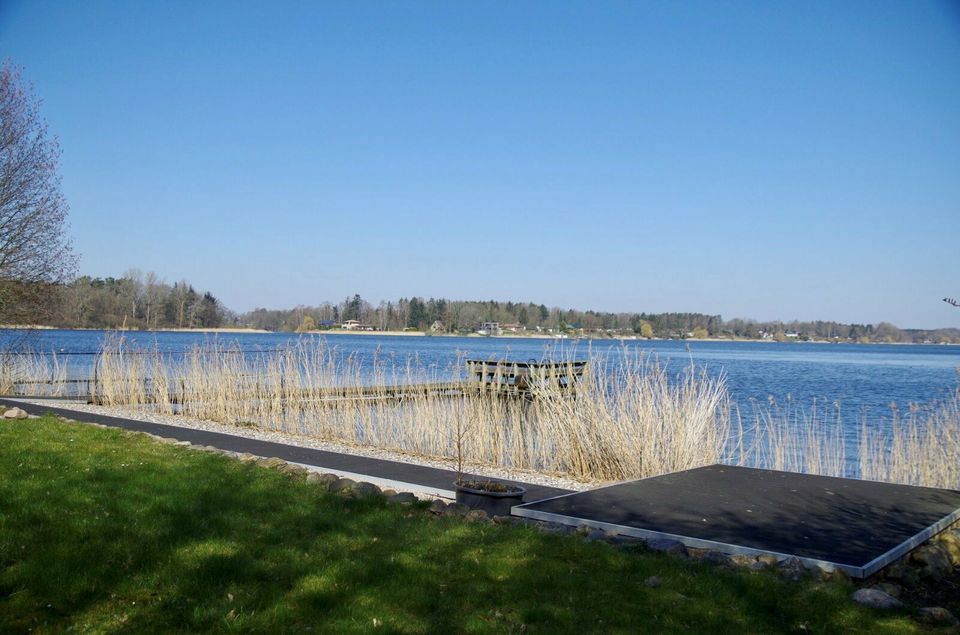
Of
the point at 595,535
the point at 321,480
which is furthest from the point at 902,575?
the point at 321,480

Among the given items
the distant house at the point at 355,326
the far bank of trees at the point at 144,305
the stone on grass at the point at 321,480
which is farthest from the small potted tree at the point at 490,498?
the distant house at the point at 355,326

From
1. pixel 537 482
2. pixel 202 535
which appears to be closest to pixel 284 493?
pixel 202 535

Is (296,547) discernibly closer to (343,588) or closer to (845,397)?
(343,588)

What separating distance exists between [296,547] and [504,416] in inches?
235

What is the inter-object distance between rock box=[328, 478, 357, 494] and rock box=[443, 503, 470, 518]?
2.64 feet

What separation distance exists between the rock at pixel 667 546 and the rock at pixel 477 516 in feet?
3.70

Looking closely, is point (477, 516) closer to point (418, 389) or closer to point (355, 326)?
point (418, 389)

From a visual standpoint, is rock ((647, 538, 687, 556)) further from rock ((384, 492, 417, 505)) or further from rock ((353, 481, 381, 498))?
rock ((353, 481, 381, 498))

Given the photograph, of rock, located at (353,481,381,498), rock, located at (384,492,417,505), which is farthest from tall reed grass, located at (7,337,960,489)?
rock, located at (384,492,417,505)

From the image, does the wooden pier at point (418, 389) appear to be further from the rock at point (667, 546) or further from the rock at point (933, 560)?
the rock at point (933, 560)

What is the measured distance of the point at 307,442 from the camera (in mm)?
10422

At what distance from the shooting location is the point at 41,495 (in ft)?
15.9

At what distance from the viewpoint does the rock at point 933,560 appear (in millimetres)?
4500

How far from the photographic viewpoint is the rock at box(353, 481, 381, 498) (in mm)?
5645
